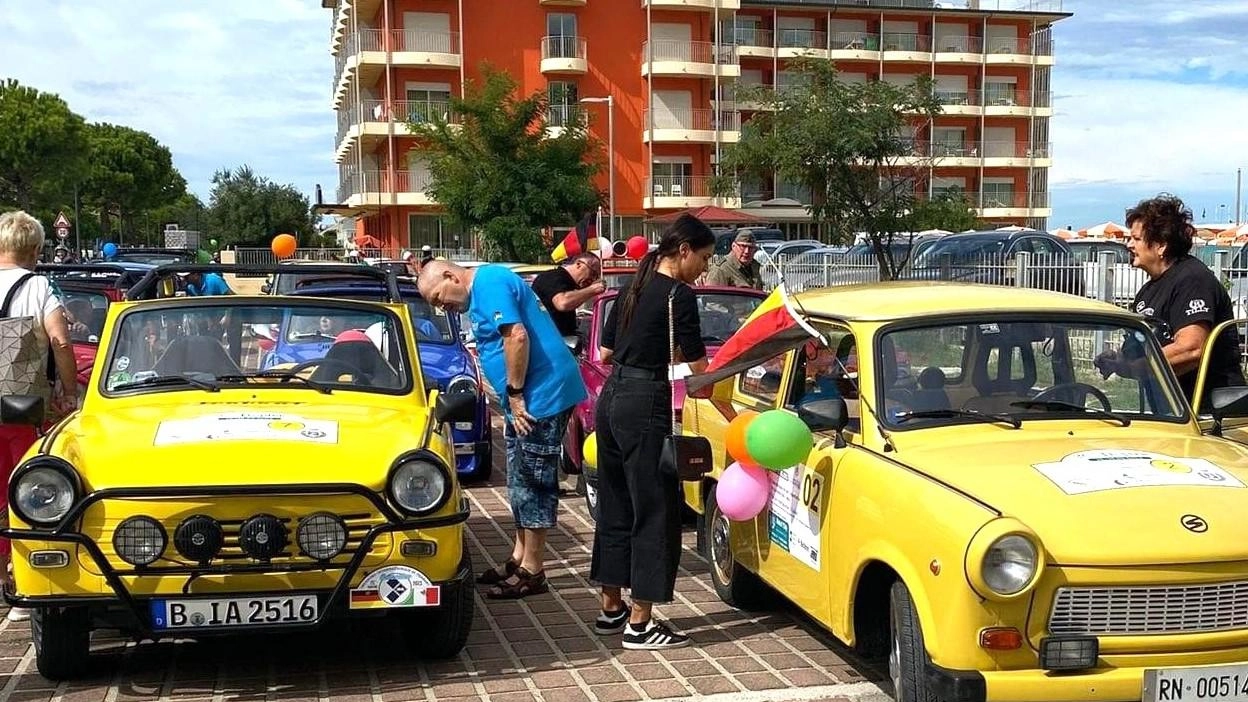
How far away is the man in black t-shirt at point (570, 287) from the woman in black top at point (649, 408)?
148cm

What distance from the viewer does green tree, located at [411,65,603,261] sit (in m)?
35.6

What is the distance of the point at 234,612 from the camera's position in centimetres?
479

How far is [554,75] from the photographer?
54.8 m

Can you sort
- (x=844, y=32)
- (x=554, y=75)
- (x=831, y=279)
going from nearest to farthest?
(x=831, y=279) < (x=554, y=75) < (x=844, y=32)

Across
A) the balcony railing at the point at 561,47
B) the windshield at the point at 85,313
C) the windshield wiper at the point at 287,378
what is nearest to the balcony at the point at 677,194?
the balcony railing at the point at 561,47

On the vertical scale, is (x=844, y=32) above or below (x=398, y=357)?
above

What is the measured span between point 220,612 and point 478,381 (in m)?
5.20

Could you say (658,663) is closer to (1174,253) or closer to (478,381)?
(1174,253)

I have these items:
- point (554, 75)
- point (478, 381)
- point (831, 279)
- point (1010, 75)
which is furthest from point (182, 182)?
point (478, 381)

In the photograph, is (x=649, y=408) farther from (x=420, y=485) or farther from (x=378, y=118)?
(x=378, y=118)

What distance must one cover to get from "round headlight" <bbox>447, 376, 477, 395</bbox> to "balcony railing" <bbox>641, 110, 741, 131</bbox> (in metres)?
47.7

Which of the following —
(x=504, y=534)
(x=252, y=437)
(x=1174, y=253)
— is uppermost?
(x=1174, y=253)

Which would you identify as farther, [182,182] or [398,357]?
[182,182]

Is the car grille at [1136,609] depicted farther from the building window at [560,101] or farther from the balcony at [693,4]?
the balcony at [693,4]
